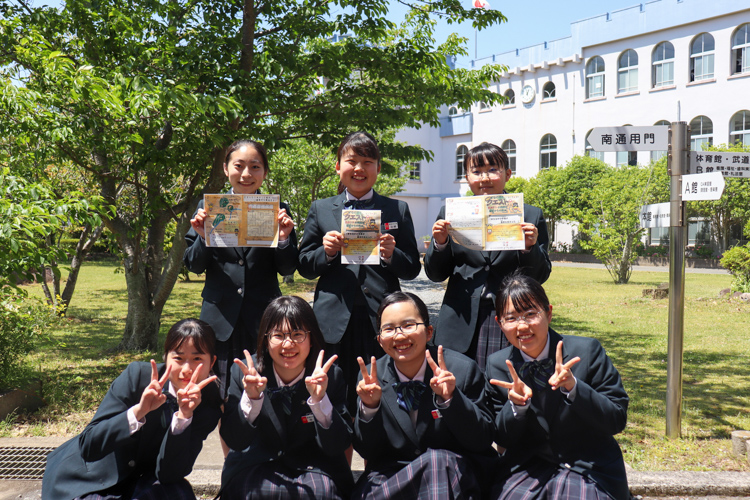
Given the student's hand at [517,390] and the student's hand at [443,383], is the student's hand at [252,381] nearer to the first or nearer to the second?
the student's hand at [443,383]

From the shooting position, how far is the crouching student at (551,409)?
2568 millimetres

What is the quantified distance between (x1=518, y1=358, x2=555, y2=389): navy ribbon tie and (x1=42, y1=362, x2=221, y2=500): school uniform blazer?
1464 millimetres

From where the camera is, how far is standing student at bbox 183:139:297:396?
325 cm

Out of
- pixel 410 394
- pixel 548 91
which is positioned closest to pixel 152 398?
pixel 410 394

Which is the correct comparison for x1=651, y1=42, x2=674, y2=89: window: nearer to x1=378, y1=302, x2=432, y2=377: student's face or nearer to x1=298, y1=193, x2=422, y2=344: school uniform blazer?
x1=298, y1=193, x2=422, y2=344: school uniform blazer

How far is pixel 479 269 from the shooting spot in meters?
3.30

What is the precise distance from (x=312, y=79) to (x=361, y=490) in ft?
20.4

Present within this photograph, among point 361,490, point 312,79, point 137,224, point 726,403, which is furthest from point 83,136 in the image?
point 726,403

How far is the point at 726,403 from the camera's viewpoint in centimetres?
560

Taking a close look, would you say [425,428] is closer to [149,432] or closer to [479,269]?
[479,269]

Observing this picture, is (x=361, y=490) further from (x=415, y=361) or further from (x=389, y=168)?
(x=389, y=168)

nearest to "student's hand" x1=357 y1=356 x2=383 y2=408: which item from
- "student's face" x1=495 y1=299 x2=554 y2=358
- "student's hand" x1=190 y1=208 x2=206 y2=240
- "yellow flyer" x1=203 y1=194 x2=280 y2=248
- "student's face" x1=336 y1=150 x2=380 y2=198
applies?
"student's face" x1=495 y1=299 x2=554 y2=358

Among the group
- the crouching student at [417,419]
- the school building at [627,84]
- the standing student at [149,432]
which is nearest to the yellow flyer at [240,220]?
the standing student at [149,432]

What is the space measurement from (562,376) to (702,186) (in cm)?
258
